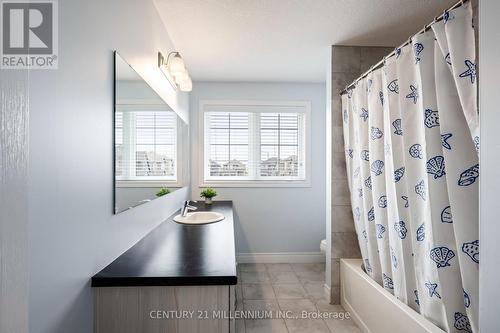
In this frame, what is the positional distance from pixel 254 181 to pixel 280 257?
1.07m

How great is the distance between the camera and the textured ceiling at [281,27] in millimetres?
1923

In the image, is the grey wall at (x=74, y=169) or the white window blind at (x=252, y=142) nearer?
the grey wall at (x=74, y=169)

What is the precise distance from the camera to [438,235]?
4.33 feet

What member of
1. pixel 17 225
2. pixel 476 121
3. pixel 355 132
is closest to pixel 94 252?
pixel 17 225

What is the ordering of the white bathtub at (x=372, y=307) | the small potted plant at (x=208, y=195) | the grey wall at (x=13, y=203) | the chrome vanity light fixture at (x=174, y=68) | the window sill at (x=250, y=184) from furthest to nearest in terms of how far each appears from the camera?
the window sill at (x=250, y=184), the small potted plant at (x=208, y=195), the chrome vanity light fixture at (x=174, y=68), the white bathtub at (x=372, y=307), the grey wall at (x=13, y=203)

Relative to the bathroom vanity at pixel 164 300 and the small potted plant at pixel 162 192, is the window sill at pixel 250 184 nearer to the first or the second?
the small potted plant at pixel 162 192

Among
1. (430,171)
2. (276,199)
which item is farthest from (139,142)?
(276,199)

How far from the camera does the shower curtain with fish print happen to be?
3.93 ft

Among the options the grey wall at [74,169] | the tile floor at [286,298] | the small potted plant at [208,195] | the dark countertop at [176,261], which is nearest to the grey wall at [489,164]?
the dark countertop at [176,261]

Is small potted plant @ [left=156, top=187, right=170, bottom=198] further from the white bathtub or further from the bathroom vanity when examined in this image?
the white bathtub

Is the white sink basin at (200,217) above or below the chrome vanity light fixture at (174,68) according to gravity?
below

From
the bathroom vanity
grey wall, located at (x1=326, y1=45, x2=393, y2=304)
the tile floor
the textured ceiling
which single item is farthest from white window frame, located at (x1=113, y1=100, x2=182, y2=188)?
grey wall, located at (x1=326, y1=45, x2=393, y2=304)

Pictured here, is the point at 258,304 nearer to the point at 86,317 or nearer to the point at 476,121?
the point at 86,317

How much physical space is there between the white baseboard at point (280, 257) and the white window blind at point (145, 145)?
65.9 inches
